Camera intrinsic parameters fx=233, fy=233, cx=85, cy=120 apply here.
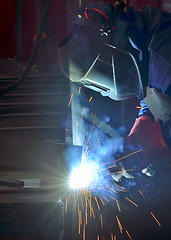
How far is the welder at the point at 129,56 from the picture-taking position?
3.61 ft

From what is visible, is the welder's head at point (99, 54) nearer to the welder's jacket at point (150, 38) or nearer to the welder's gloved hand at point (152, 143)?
the welder's jacket at point (150, 38)

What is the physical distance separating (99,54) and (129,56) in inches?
6.5

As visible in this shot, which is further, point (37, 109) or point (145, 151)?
point (37, 109)

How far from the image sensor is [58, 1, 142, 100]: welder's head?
3.73 feet

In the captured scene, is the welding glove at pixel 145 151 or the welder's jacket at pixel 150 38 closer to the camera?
the welder's jacket at pixel 150 38

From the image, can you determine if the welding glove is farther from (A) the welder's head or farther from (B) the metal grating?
(B) the metal grating

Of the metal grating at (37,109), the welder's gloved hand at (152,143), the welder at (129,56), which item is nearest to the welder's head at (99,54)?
the welder at (129,56)

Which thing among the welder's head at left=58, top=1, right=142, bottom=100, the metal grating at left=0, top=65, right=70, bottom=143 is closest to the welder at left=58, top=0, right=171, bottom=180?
the welder's head at left=58, top=1, right=142, bottom=100

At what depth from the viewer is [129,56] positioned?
4.07 feet

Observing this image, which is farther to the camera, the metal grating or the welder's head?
the metal grating

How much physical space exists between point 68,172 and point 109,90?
0.53m

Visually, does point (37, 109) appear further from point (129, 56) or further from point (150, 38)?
point (150, 38)

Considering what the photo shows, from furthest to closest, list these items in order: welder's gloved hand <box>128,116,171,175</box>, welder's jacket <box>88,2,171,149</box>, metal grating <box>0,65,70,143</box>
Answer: metal grating <box>0,65,70,143</box> < welder's gloved hand <box>128,116,171,175</box> < welder's jacket <box>88,2,171,149</box>

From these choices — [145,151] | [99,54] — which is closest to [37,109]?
[99,54]
